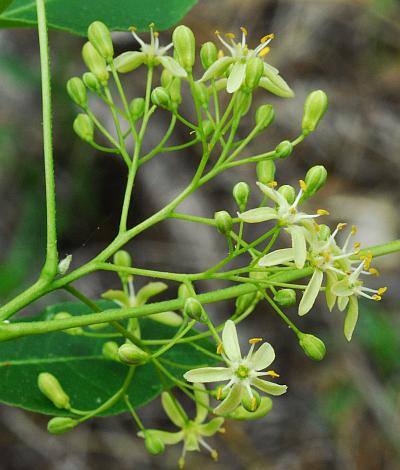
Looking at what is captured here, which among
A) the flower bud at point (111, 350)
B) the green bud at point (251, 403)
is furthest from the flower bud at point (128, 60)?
the green bud at point (251, 403)

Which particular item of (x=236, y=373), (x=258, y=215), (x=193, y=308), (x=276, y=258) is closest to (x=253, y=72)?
(x=258, y=215)

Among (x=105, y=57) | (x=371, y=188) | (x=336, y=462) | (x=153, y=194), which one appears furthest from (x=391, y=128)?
(x=105, y=57)

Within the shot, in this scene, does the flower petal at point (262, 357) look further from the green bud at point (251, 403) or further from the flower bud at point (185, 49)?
the flower bud at point (185, 49)

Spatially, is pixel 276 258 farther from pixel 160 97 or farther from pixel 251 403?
pixel 160 97

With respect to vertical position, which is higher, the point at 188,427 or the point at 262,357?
the point at 262,357

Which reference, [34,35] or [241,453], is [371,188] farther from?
[34,35]

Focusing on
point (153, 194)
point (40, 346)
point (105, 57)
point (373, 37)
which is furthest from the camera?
point (373, 37)
